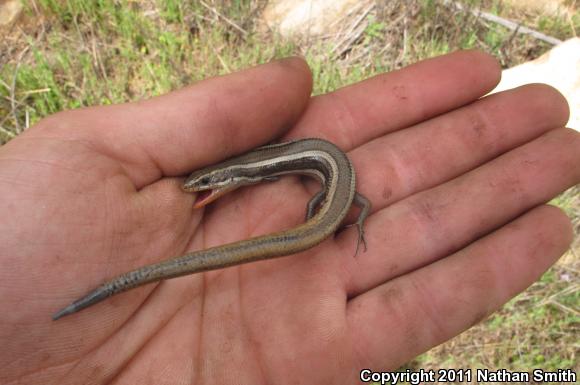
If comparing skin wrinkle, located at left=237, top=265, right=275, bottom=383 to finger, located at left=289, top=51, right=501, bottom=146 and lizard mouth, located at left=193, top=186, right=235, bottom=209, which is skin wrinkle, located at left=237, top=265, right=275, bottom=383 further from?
finger, located at left=289, top=51, right=501, bottom=146

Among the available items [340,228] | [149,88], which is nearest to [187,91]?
[340,228]

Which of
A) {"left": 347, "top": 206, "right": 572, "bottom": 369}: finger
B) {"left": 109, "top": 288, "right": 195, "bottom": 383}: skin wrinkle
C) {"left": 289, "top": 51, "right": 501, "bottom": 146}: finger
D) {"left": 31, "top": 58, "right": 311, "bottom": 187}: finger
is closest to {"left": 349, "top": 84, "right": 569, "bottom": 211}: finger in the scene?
{"left": 289, "top": 51, "right": 501, "bottom": 146}: finger

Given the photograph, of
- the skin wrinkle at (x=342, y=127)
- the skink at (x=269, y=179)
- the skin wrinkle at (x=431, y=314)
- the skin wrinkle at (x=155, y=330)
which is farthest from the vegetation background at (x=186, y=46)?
the skin wrinkle at (x=155, y=330)

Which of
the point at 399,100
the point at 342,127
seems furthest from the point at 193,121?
the point at 399,100

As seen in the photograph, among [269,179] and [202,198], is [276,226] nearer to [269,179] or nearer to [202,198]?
[269,179]

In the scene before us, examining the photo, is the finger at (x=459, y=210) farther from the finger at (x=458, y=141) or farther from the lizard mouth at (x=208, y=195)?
the lizard mouth at (x=208, y=195)

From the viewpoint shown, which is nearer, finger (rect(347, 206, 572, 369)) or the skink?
the skink
